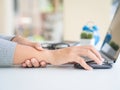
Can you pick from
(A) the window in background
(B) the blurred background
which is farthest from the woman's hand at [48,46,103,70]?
(A) the window in background

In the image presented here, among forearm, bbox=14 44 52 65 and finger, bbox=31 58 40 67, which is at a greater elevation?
forearm, bbox=14 44 52 65

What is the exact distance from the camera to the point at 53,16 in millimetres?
5898

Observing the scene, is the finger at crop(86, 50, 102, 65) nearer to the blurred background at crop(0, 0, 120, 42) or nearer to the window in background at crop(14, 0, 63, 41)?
the blurred background at crop(0, 0, 120, 42)

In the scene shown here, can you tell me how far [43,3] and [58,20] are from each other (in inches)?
25.1

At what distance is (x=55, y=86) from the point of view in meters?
0.64

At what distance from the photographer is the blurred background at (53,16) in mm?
2971

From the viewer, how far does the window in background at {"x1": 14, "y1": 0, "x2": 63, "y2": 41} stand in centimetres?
583

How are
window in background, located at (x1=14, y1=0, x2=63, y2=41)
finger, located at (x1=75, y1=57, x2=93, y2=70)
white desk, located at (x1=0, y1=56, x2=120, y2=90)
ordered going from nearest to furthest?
1. white desk, located at (x1=0, y1=56, x2=120, y2=90)
2. finger, located at (x1=75, y1=57, x2=93, y2=70)
3. window in background, located at (x1=14, y1=0, x2=63, y2=41)

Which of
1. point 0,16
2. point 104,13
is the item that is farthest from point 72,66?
point 0,16

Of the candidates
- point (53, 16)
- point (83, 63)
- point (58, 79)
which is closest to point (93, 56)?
point (83, 63)

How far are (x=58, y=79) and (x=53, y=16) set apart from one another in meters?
5.25

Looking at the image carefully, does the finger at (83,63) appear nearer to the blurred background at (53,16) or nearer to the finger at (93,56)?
the finger at (93,56)

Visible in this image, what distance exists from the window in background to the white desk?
4.96 m

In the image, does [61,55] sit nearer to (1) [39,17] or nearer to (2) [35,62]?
(2) [35,62]
